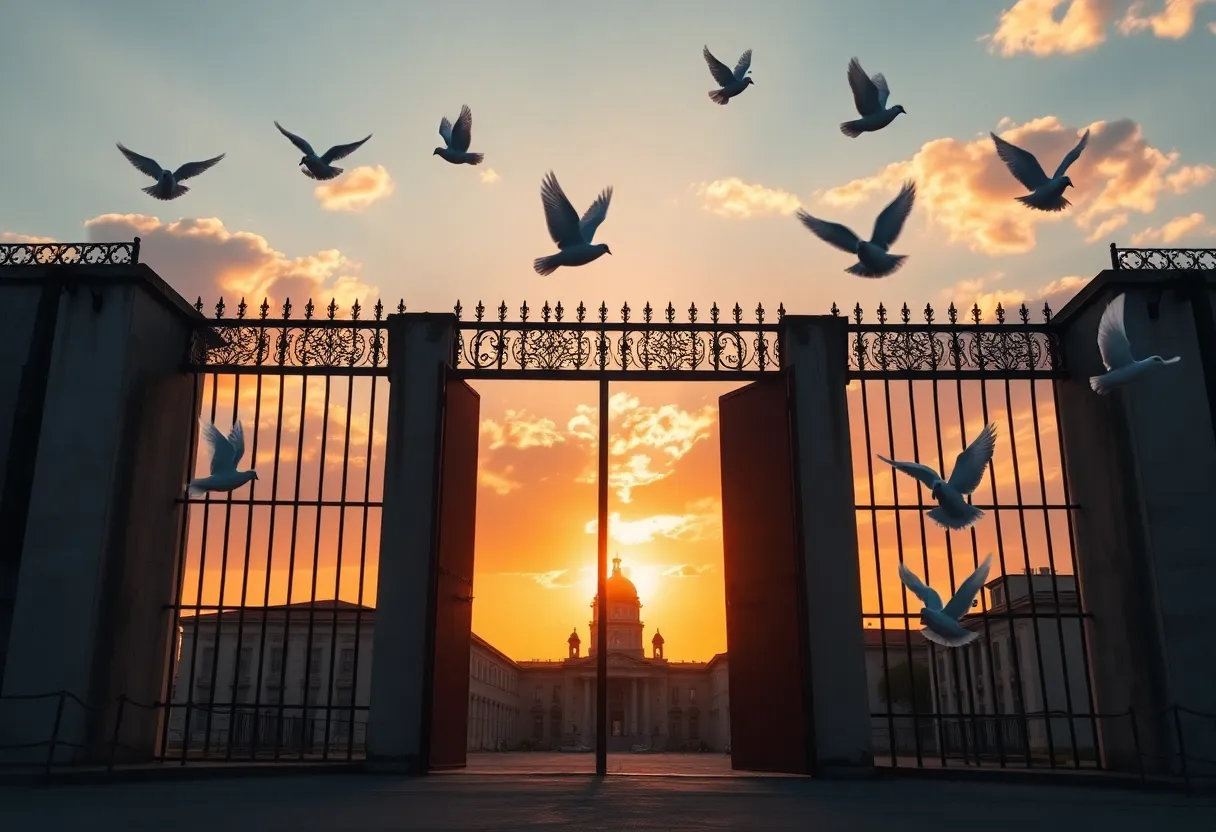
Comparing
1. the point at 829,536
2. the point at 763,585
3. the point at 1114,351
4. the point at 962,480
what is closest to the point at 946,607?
the point at 962,480

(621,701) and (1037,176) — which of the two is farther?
(621,701)

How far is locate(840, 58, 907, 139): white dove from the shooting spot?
1053cm

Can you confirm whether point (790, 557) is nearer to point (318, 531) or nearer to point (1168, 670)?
point (1168, 670)

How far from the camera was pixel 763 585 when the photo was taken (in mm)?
13141

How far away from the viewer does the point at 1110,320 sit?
10992 mm

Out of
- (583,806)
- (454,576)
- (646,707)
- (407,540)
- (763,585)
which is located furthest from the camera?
(646,707)

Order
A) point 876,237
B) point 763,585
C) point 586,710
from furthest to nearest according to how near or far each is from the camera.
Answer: point 586,710 < point 763,585 < point 876,237

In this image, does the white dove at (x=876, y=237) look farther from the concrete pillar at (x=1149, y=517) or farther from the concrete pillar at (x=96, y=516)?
the concrete pillar at (x=96, y=516)

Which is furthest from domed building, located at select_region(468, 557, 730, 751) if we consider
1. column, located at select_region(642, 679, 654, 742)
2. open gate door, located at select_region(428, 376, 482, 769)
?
open gate door, located at select_region(428, 376, 482, 769)

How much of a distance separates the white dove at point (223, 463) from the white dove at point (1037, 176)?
9.66m

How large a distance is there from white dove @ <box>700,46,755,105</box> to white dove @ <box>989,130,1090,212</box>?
116 inches

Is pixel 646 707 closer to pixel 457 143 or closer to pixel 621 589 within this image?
pixel 621 589

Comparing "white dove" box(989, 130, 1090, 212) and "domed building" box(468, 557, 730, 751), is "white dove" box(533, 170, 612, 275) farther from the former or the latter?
"domed building" box(468, 557, 730, 751)

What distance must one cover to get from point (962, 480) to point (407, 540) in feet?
23.2
